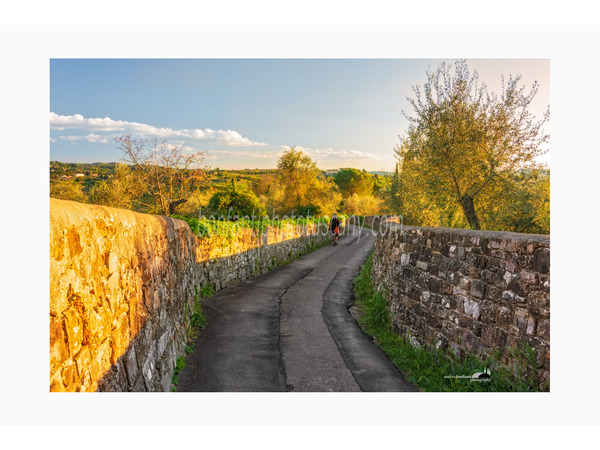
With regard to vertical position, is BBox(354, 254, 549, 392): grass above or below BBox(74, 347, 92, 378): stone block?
below

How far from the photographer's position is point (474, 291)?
550cm

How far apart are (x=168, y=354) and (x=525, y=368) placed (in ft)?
16.0

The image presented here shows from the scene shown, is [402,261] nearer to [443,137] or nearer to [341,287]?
[341,287]

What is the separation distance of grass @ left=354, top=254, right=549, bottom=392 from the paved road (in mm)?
275

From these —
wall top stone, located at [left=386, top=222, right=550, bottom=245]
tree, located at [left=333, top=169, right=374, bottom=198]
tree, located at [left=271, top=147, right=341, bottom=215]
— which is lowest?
wall top stone, located at [left=386, top=222, right=550, bottom=245]

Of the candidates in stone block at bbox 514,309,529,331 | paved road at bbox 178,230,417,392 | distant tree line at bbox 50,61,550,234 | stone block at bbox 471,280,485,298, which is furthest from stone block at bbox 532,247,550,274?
distant tree line at bbox 50,61,550,234

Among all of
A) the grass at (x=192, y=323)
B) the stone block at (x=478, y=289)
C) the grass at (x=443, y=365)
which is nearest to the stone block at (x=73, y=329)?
the grass at (x=192, y=323)

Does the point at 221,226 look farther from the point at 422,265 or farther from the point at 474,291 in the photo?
the point at 474,291

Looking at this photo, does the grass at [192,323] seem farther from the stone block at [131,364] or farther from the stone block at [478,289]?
the stone block at [478,289]

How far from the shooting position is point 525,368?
4.37m

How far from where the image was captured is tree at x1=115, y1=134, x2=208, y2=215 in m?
16.1

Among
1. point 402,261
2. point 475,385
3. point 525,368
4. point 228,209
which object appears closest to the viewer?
point 525,368

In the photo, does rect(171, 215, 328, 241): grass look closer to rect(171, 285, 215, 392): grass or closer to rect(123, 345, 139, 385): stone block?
rect(171, 285, 215, 392): grass

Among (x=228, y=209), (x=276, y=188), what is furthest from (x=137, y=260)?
(x=276, y=188)
